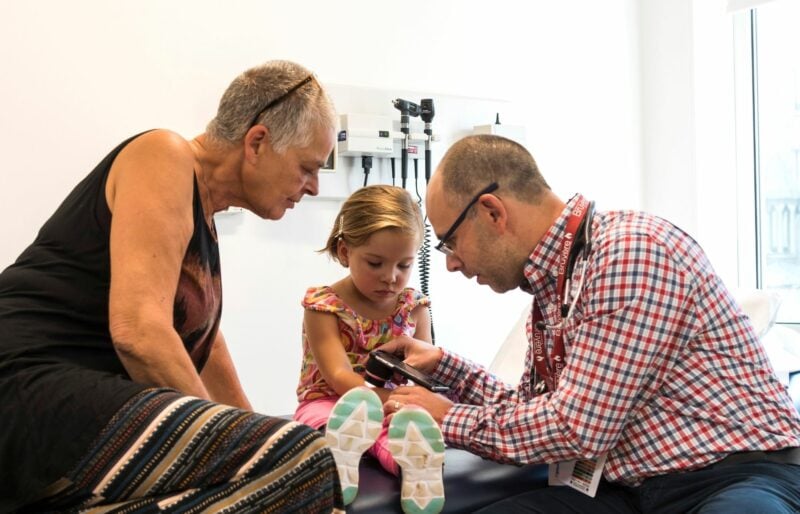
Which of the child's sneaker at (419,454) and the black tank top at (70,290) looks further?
the child's sneaker at (419,454)

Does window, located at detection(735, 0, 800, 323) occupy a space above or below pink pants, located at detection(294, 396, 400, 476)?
above

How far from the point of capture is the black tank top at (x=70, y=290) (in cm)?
136

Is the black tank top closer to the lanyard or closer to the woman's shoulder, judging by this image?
the woman's shoulder

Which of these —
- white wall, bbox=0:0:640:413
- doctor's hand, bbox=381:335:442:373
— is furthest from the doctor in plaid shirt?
white wall, bbox=0:0:640:413

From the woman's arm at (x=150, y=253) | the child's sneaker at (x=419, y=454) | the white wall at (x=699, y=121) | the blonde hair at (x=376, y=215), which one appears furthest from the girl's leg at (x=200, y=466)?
the white wall at (x=699, y=121)

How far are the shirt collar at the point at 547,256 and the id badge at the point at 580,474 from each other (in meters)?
0.36

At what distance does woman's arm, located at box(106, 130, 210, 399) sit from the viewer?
1.34 meters

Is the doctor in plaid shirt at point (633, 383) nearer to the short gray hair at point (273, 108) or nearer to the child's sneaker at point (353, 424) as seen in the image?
the child's sneaker at point (353, 424)

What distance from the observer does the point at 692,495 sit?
1519mm

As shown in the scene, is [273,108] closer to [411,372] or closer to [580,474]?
[411,372]

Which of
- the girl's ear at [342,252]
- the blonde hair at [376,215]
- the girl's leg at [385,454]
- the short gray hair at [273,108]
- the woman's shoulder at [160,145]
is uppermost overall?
the short gray hair at [273,108]

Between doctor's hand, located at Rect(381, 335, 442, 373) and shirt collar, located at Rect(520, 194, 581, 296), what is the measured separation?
1.20 feet

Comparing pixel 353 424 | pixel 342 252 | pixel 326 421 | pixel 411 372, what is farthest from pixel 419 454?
pixel 342 252

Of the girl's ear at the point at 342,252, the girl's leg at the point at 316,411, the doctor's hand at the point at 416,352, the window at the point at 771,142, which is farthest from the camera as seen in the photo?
the window at the point at 771,142
